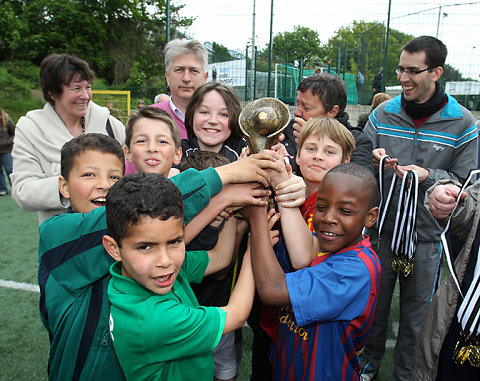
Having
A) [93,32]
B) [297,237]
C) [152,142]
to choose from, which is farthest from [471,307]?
[93,32]

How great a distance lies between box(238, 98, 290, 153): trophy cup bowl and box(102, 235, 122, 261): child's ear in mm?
666

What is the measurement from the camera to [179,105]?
2854 mm

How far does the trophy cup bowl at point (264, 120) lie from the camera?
1.43m

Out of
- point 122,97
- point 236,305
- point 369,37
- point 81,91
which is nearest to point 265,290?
point 236,305

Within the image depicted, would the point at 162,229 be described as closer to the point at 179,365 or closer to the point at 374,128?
the point at 179,365

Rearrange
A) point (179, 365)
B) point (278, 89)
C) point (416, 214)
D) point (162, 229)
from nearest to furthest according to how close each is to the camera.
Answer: point (162, 229)
point (179, 365)
point (416, 214)
point (278, 89)

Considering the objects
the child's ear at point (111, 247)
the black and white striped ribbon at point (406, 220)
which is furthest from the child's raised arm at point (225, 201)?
the black and white striped ribbon at point (406, 220)

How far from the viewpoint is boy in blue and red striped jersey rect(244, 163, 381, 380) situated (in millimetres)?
1411

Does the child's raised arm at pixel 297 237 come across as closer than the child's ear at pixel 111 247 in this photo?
No

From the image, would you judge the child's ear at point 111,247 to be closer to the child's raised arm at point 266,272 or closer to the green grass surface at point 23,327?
the child's raised arm at point 266,272

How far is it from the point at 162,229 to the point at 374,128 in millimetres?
2269

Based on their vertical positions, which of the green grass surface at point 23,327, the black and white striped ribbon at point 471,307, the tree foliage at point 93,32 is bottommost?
the green grass surface at point 23,327

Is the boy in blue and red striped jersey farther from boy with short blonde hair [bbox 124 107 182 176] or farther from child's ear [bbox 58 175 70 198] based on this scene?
child's ear [bbox 58 175 70 198]

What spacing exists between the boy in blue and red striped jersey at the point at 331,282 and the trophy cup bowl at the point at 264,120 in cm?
29
